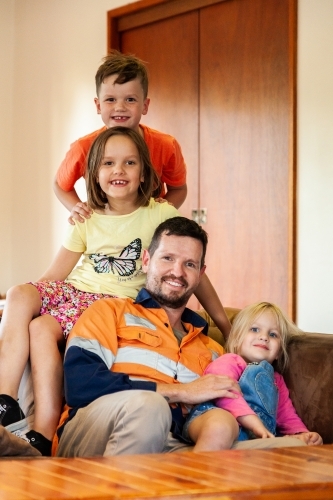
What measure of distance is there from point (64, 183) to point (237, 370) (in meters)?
1.11

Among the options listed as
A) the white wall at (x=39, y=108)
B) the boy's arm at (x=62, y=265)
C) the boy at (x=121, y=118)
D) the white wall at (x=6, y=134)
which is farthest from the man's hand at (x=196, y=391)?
the white wall at (x=6, y=134)

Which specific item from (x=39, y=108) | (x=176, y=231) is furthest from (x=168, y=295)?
(x=39, y=108)

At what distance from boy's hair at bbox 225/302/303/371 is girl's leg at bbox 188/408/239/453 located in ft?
1.29

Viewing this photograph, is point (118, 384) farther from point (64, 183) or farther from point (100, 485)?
point (64, 183)

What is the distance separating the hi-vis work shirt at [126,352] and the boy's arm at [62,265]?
1.09 ft

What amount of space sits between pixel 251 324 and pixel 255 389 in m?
0.24

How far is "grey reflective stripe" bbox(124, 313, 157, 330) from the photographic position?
7.39ft

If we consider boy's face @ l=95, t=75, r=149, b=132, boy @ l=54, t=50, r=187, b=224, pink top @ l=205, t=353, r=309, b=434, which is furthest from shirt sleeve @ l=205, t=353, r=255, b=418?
boy's face @ l=95, t=75, r=149, b=132

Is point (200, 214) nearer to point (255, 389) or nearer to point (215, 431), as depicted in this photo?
point (255, 389)

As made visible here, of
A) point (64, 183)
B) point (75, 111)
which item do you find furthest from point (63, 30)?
point (64, 183)

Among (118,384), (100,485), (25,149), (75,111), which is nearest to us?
(100,485)

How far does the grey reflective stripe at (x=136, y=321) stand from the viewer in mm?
2254

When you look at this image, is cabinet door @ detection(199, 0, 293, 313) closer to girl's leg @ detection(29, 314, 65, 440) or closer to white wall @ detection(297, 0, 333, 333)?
white wall @ detection(297, 0, 333, 333)

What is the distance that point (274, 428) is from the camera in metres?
2.23
